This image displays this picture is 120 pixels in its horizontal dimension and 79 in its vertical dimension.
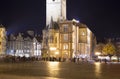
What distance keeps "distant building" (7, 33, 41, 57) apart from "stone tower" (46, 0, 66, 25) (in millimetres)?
29331

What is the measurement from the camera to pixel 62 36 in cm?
10775

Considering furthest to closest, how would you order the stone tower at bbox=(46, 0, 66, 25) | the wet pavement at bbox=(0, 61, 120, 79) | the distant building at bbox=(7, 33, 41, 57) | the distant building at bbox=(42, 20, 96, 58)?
the distant building at bbox=(7, 33, 41, 57) < the stone tower at bbox=(46, 0, 66, 25) < the distant building at bbox=(42, 20, 96, 58) < the wet pavement at bbox=(0, 61, 120, 79)

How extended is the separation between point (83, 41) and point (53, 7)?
18289 millimetres

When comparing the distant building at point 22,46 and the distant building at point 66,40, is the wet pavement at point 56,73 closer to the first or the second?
the distant building at point 66,40

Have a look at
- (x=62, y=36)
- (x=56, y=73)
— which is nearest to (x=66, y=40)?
(x=62, y=36)

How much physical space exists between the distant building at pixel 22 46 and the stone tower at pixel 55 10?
29331mm

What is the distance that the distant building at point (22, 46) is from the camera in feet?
473

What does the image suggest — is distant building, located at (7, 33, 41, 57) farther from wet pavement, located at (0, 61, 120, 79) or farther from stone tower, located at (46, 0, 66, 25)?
wet pavement, located at (0, 61, 120, 79)

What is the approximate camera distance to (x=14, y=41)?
473 ft

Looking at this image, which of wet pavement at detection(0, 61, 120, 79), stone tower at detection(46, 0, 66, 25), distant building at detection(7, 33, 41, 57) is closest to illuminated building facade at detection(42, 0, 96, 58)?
stone tower at detection(46, 0, 66, 25)

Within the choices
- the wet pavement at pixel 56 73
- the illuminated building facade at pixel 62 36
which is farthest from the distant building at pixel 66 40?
the wet pavement at pixel 56 73

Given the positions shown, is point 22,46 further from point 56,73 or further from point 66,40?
point 56,73

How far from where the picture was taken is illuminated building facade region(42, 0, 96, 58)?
106625 mm

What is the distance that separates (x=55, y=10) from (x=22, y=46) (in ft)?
110
